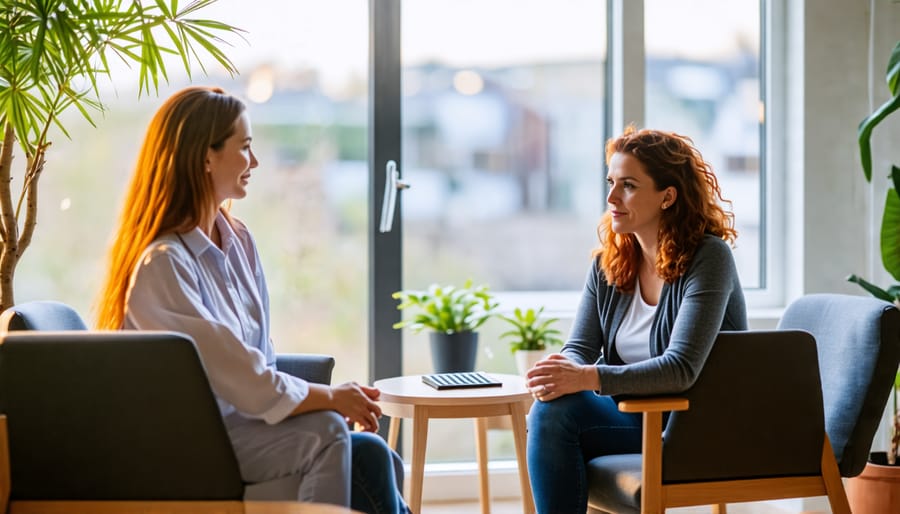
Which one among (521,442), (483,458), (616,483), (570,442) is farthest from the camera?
(483,458)

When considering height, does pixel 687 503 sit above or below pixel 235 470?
below

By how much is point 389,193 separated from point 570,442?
59.0 inches

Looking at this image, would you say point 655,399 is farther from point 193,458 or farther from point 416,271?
point 416,271

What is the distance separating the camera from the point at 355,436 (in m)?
2.20

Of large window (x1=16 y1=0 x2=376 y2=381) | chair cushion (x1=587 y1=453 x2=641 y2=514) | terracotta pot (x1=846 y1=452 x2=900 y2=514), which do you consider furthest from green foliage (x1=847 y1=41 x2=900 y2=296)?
large window (x1=16 y1=0 x2=376 y2=381)

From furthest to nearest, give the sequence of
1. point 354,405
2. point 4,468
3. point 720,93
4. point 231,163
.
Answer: point 720,93, point 231,163, point 354,405, point 4,468

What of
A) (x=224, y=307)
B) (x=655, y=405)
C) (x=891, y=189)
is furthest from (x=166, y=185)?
(x=891, y=189)

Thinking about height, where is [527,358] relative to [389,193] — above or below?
below

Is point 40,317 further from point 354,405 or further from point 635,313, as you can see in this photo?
point 635,313

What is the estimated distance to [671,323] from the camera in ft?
8.38

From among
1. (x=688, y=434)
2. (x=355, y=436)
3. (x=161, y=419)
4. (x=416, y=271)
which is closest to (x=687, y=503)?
(x=688, y=434)

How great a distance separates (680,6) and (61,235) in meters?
2.51

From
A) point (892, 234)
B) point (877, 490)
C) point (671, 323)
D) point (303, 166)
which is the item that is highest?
point (303, 166)

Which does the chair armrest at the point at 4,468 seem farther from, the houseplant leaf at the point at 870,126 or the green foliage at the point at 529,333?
the houseplant leaf at the point at 870,126
